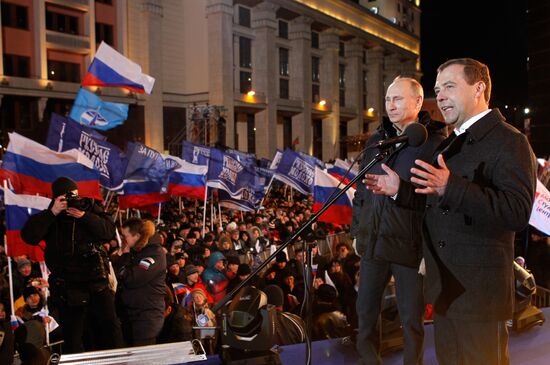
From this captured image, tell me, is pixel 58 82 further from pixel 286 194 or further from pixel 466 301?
pixel 466 301

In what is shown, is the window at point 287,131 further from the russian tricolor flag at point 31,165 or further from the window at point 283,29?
the russian tricolor flag at point 31,165

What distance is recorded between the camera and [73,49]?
3114 cm

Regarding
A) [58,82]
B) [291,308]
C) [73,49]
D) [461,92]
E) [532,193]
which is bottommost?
[291,308]

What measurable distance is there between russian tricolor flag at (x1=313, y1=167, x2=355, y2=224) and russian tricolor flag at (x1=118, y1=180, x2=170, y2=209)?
4.12 m

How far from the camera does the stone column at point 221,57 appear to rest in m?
37.2

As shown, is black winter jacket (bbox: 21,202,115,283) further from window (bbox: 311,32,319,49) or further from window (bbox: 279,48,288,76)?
window (bbox: 311,32,319,49)

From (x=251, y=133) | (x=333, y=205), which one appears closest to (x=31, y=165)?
(x=333, y=205)

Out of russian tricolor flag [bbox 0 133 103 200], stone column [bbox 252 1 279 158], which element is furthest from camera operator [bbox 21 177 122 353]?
stone column [bbox 252 1 279 158]

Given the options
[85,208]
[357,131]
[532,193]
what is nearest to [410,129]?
[532,193]

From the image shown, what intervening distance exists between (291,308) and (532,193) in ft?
18.7

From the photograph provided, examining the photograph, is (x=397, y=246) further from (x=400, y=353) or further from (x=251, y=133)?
(x=251, y=133)

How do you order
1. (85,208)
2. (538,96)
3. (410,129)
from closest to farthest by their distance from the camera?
(410,129), (85,208), (538,96)

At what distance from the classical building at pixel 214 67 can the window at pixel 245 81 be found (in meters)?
0.12

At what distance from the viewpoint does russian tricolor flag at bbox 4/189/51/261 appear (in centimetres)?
656
